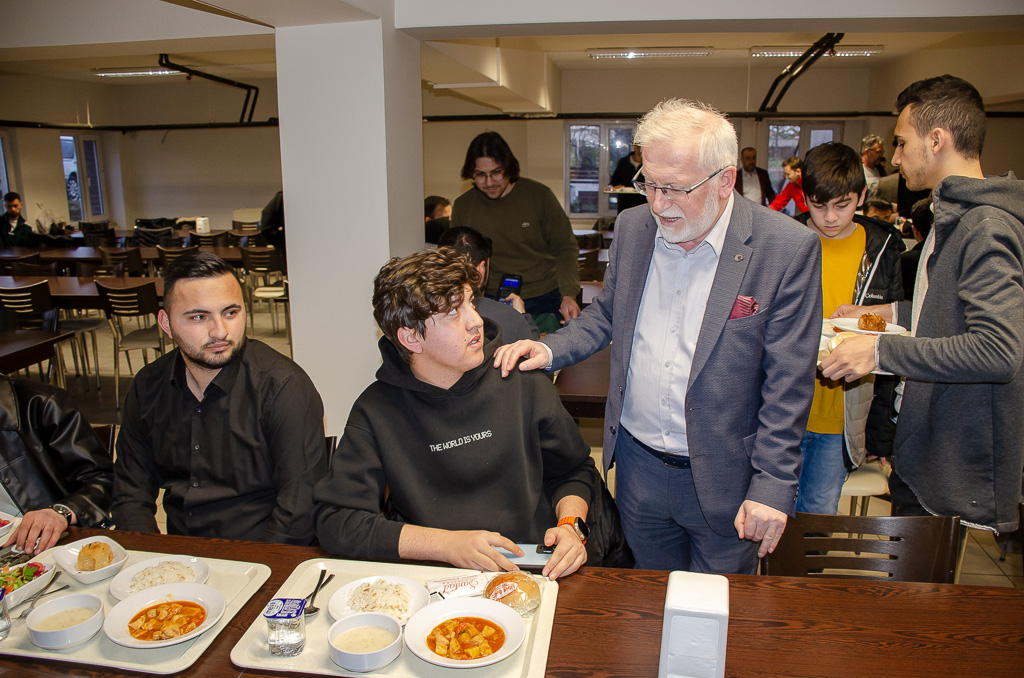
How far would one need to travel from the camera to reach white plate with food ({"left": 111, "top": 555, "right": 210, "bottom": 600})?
1448 mm

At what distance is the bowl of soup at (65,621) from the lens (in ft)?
4.20

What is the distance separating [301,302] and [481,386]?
2340mm

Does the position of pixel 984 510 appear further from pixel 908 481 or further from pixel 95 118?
pixel 95 118

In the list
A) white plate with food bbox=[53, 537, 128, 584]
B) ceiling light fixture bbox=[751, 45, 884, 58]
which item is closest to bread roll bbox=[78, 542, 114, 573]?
white plate with food bbox=[53, 537, 128, 584]

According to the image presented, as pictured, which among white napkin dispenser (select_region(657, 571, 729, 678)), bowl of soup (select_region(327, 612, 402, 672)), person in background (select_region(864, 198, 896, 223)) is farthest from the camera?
person in background (select_region(864, 198, 896, 223))

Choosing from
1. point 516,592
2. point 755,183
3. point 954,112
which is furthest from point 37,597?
point 755,183

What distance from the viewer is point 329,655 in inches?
50.1

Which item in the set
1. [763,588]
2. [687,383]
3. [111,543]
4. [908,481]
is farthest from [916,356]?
[111,543]

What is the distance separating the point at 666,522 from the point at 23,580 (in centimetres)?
148

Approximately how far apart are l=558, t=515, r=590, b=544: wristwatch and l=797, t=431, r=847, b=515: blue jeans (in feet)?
3.70

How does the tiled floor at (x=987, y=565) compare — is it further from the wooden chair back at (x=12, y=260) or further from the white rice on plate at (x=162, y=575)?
the wooden chair back at (x=12, y=260)

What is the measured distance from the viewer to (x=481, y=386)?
5.70 feet

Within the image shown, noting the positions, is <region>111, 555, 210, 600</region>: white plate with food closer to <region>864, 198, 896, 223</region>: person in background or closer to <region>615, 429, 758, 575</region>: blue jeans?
<region>615, 429, 758, 575</region>: blue jeans

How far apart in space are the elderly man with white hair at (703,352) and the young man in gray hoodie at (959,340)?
0.28 meters
